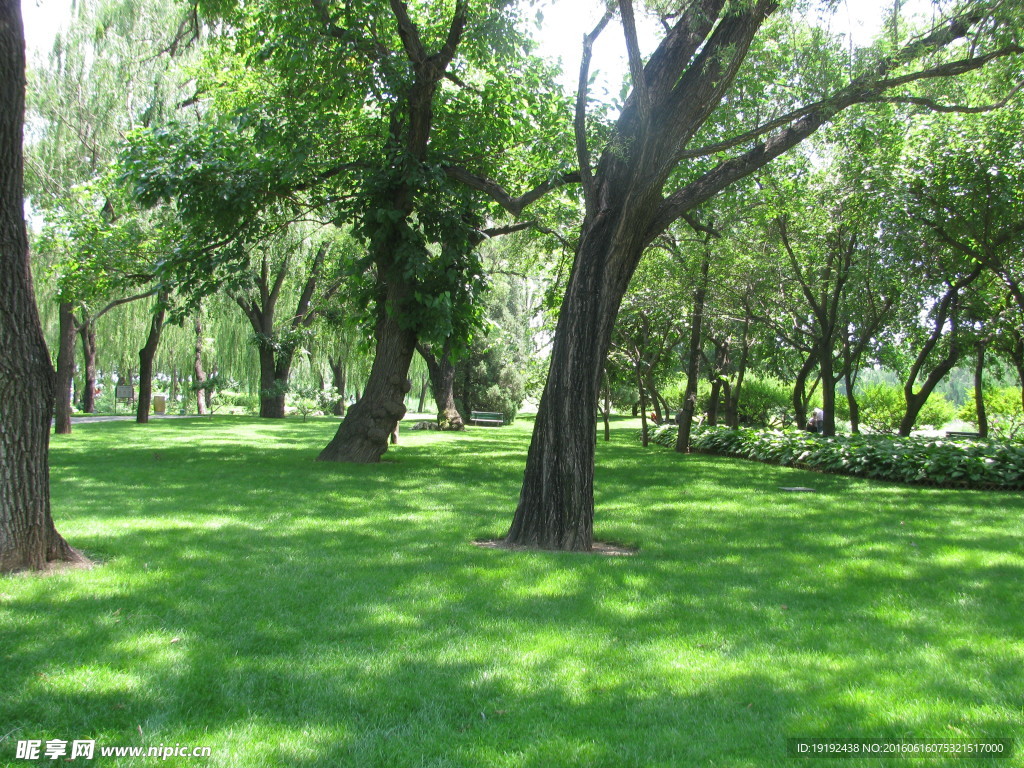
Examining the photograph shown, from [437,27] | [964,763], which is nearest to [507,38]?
[437,27]

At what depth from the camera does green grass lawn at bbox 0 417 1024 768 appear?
3064 millimetres

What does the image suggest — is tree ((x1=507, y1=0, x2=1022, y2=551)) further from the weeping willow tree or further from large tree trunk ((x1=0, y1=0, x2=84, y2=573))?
the weeping willow tree

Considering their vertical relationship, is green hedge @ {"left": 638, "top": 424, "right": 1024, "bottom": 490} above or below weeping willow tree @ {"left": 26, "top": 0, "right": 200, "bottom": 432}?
below

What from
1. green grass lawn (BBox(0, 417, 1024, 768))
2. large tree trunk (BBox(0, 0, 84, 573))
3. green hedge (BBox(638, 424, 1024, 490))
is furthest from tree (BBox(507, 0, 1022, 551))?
green hedge (BBox(638, 424, 1024, 490))

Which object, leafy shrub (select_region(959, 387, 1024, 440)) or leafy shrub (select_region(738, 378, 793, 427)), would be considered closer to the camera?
leafy shrub (select_region(959, 387, 1024, 440))

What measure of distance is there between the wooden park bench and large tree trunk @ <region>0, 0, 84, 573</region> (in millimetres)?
25706

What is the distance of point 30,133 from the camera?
17531mm

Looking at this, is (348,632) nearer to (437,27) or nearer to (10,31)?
(10,31)

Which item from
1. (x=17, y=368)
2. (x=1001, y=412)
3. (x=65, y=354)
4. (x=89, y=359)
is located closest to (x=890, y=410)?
(x=1001, y=412)

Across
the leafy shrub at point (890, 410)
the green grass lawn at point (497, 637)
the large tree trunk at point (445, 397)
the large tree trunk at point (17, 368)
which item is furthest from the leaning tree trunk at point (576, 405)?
the leafy shrub at point (890, 410)

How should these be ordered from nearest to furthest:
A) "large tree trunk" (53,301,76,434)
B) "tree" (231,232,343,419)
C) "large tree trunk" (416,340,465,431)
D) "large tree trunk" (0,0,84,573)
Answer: "large tree trunk" (0,0,84,573), "large tree trunk" (53,301,76,434), "tree" (231,232,343,419), "large tree trunk" (416,340,465,431)

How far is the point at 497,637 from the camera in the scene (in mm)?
4230

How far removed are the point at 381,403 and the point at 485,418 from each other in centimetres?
1799

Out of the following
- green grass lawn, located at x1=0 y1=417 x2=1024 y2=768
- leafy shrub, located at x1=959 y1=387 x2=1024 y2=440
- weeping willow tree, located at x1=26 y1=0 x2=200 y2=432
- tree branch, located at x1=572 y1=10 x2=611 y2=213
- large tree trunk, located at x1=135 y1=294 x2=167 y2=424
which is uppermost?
weeping willow tree, located at x1=26 y1=0 x2=200 y2=432
